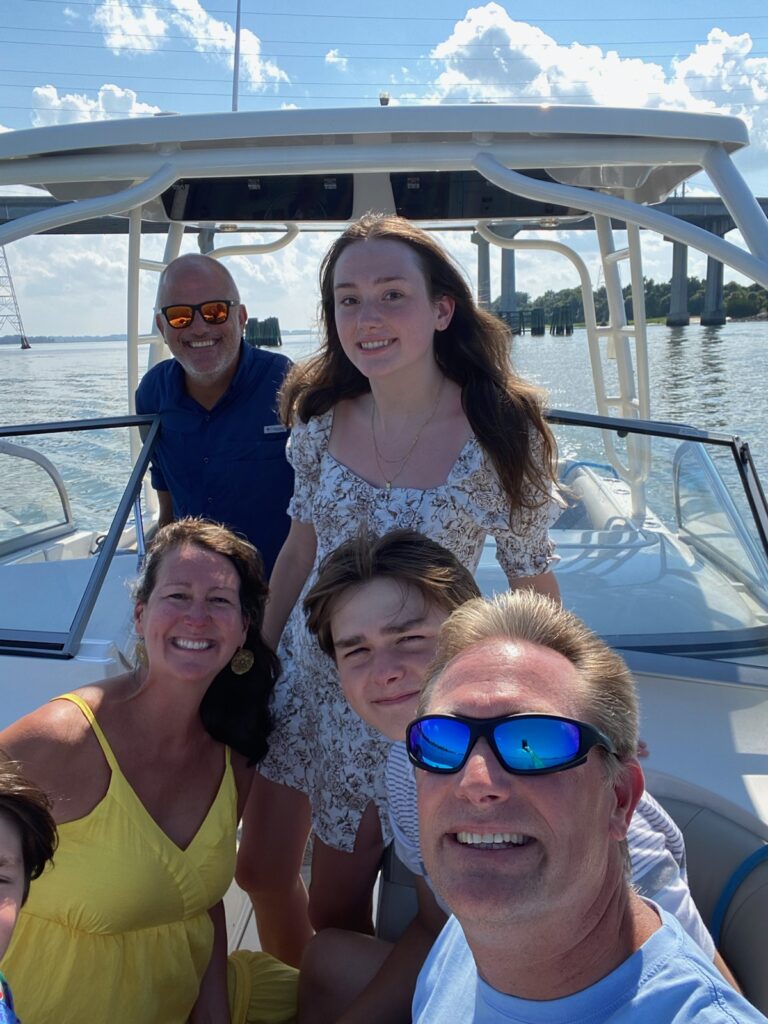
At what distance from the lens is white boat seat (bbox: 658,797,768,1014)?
1.44m

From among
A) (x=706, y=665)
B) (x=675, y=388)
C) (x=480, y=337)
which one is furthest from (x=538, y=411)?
(x=675, y=388)

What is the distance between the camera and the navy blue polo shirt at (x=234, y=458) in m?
2.55

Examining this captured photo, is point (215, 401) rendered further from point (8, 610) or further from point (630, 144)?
point (630, 144)

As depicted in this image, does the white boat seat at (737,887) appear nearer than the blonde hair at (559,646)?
No

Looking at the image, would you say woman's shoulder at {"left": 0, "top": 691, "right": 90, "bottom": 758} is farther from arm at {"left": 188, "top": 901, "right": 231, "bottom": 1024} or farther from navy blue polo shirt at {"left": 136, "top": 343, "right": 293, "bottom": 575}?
navy blue polo shirt at {"left": 136, "top": 343, "right": 293, "bottom": 575}

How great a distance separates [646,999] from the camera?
957 millimetres

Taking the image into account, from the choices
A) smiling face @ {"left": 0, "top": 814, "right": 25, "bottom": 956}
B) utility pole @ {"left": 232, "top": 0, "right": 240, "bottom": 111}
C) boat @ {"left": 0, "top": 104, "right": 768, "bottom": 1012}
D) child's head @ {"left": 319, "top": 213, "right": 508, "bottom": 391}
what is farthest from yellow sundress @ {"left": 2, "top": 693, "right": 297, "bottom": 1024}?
utility pole @ {"left": 232, "top": 0, "right": 240, "bottom": 111}

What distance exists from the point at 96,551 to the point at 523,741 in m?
1.86

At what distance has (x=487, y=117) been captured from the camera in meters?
2.52

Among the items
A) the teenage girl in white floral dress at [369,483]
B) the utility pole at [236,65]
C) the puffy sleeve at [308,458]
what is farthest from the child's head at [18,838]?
the utility pole at [236,65]

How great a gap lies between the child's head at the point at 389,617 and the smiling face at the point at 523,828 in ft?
1.61

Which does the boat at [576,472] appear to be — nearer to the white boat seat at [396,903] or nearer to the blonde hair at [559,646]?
the white boat seat at [396,903]

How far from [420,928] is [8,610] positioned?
1473 mm

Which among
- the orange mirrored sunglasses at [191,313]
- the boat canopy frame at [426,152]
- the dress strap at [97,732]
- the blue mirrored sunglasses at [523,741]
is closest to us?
the blue mirrored sunglasses at [523,741]
